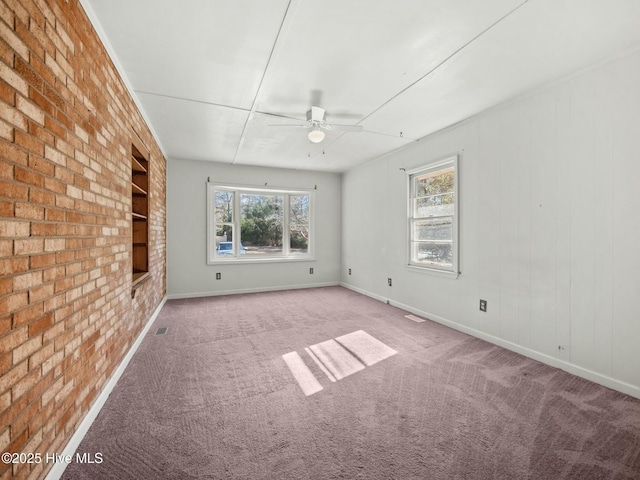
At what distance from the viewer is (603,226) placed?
88.9 inches

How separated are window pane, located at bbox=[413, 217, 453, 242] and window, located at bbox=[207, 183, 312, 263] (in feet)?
8.50

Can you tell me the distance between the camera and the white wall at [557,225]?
7.05ft

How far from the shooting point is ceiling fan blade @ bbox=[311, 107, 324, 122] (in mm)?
3004

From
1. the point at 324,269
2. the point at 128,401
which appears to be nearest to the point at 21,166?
the point at 128,401

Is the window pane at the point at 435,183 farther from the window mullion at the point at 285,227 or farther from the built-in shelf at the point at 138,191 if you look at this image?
the built-in shelf at the point at 138,191

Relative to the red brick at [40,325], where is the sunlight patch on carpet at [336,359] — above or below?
below

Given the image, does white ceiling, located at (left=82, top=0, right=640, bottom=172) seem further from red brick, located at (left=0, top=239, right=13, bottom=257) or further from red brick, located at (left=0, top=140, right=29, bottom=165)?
red brick, located at (left=0, top=239, right=13, bottom=257)

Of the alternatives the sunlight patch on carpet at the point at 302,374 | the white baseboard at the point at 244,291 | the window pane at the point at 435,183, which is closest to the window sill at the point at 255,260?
the white baseboard at the point at 244,291

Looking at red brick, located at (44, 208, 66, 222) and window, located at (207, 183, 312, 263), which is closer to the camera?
red brick, located at (44, 208, 66, 222)

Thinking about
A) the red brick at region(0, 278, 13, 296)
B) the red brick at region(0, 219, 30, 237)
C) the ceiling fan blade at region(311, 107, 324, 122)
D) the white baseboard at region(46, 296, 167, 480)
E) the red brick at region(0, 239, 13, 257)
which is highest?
the ceiling fan blade at region(311, 107, 324, 122)

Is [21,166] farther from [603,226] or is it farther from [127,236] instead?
[603,226]

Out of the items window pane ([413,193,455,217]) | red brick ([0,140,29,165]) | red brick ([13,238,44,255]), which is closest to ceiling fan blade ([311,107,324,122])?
window pane ([413,193,455,217])

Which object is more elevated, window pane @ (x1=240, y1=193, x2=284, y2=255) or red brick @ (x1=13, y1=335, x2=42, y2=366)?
window pane @ (x1=240, y1=193, x2=284, y2=255)

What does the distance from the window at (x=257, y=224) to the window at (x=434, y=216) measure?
253 centimetres
